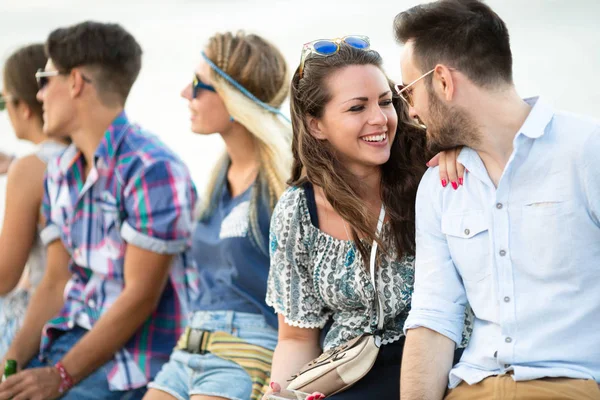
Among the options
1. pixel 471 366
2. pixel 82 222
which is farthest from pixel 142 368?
pixel 471 366

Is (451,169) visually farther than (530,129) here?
Yes

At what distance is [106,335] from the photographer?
4.01m

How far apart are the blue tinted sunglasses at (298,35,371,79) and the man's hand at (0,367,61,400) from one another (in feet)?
6.16

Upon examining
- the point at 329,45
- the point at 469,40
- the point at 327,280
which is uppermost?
the point at 469,40

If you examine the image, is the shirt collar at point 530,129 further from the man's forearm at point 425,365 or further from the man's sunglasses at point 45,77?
the man's sunglasses at point 45,77

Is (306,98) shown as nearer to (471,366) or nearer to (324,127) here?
(324,127)

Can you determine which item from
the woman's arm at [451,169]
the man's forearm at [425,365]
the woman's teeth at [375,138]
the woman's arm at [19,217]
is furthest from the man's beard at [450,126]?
the woman's arm at [19,217]

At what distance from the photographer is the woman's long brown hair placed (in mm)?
2957

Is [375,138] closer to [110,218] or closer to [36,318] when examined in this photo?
[110,218]

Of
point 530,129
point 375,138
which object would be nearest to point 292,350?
point 375,138

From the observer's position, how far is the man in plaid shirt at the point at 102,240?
4.02 m

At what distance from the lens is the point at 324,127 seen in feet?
10.3

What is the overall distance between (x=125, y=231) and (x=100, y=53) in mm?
955

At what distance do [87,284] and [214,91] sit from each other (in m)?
1.12
